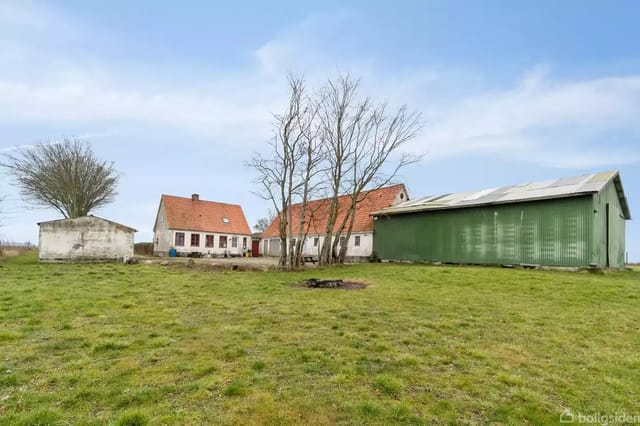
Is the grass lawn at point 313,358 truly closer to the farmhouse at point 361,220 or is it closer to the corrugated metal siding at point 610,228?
the corrugated metal siding at point 610,228

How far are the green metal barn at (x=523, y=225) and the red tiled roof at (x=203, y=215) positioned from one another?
19318 mm

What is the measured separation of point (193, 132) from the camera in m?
20.8

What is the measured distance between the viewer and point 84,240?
2261cm

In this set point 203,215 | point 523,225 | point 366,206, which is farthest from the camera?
point 203,215

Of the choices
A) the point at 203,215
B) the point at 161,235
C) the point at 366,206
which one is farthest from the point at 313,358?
the point at 161,235

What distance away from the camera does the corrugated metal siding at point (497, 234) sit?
16828 millimetres

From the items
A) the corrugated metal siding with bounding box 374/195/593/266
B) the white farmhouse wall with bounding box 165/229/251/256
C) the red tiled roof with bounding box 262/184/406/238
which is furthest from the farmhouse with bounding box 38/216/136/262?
the corrugated metal siding with bounding box 374/195/593/266

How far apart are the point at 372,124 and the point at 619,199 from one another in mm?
14962

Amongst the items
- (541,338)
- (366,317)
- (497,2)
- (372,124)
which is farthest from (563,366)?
(372,124)

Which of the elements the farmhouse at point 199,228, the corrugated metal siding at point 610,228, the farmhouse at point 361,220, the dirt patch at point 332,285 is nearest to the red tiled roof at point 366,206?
the farmhouse at point 361,220

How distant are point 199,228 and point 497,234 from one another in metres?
26.7

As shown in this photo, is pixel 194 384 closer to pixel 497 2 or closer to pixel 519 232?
pixel 497 2

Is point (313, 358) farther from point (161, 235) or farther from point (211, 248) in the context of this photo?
point (161, 235)

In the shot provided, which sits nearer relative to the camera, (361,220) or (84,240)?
(84,240)
